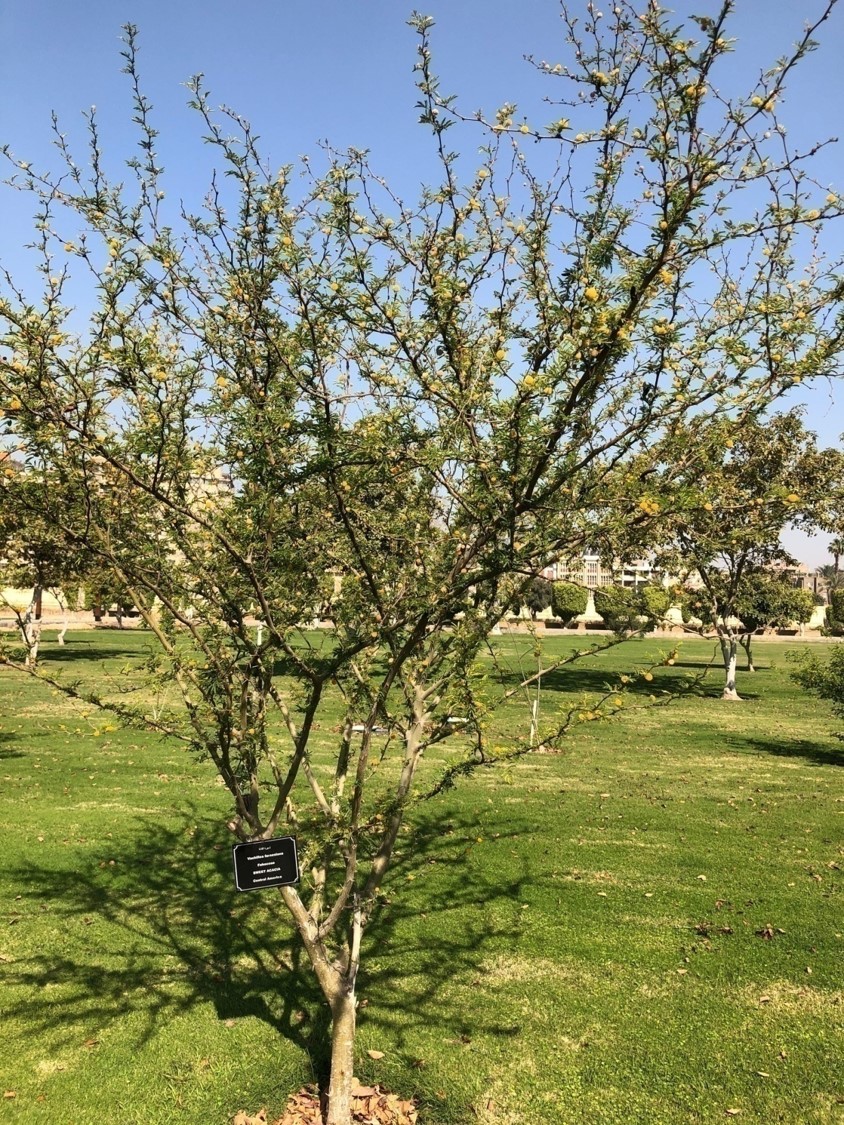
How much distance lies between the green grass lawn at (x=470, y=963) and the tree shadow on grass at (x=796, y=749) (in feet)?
12.5

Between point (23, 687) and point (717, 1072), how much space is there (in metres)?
21.2

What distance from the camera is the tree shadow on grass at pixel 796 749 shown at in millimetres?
14544

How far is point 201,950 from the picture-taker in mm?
6176

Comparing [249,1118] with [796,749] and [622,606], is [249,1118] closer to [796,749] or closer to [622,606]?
[622,606]

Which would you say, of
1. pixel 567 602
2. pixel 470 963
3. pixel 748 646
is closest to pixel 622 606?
pixel 470 963

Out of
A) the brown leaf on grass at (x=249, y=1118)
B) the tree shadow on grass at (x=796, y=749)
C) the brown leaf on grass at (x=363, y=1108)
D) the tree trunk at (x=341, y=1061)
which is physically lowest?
the brown leaf on grass at (x=249, y=1118)

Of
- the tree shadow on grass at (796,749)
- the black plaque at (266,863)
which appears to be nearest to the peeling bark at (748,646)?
the tree shadow on grass at (796,749)

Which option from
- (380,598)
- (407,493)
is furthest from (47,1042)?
(407,493)

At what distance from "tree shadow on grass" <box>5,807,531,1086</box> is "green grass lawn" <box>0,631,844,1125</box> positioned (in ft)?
0.08

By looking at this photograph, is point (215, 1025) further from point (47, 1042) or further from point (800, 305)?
point (800, 305)

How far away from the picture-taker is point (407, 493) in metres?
4.59

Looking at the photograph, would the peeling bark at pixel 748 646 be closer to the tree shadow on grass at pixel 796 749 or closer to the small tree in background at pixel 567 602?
the tree shadow on grass at pixel 796 749

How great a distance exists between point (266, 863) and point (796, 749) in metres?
14.2

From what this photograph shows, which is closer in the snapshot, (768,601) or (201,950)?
(201,950)
